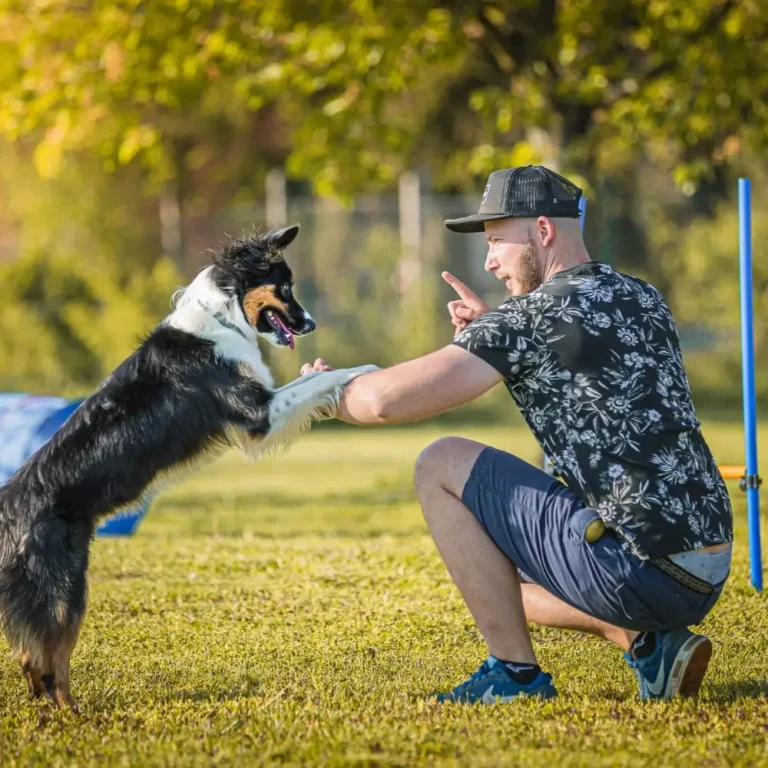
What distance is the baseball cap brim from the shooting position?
3512mm

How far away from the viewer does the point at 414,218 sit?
57.4ft

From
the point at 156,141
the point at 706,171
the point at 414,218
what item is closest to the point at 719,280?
the point at 414,218

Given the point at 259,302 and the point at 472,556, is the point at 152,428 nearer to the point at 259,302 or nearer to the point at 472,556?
the point at 259,302

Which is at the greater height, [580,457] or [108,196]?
[108,196]

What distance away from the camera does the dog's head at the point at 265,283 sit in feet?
13.8

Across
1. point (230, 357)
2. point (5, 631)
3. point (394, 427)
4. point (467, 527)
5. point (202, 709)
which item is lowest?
point (394, 427)

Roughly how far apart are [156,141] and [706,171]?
4649mm

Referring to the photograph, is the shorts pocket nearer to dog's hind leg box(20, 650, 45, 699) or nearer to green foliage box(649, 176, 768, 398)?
dog's hind leg box(20, 650, 45, 699)

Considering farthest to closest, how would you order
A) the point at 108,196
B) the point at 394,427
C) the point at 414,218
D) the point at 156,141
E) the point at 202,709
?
the point at 108,196 < the point at 414,218 < the point at 394,427 < the point at 156,141 < the point at 202,709

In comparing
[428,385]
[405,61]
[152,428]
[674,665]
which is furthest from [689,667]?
[405,61]

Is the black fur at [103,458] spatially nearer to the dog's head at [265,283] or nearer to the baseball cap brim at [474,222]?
the dog's head at [265,283]

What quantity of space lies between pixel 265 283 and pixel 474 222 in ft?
3.21

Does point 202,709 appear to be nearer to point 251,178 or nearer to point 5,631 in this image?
point 5,631

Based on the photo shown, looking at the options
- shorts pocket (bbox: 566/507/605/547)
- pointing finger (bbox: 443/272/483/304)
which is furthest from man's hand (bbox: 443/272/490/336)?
shorts pocket (bbox: 566/507/605/547)
